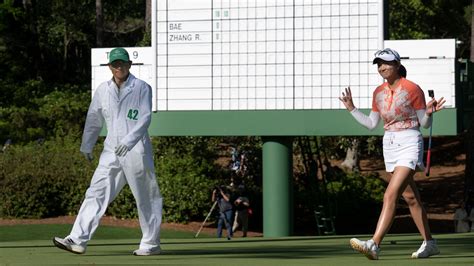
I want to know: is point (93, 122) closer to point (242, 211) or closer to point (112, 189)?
point (112, 189)

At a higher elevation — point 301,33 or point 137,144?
point 301,33

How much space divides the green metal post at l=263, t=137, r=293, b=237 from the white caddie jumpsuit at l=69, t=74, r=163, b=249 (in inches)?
576

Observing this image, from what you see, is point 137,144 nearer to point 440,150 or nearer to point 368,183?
point 368,183

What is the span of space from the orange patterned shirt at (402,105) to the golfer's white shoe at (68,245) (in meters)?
3.09

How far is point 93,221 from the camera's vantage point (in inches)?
465

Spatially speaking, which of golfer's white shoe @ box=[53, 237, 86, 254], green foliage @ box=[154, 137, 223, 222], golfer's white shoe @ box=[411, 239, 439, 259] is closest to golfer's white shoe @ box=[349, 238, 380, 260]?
golfer's white shoe @ box=[411, 239, 439, 259]

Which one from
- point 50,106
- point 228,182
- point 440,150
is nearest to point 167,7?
point 228,182

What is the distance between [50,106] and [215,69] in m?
18.9

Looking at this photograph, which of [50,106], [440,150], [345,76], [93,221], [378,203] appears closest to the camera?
[93,221]

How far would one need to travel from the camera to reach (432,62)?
24.1 meters

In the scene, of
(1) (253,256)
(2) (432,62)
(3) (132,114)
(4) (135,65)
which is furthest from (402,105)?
(4) (135,65)

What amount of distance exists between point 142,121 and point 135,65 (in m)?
14.2

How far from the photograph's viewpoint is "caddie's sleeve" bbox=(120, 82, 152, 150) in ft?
38.1

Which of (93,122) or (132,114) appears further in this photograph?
(93,122)
